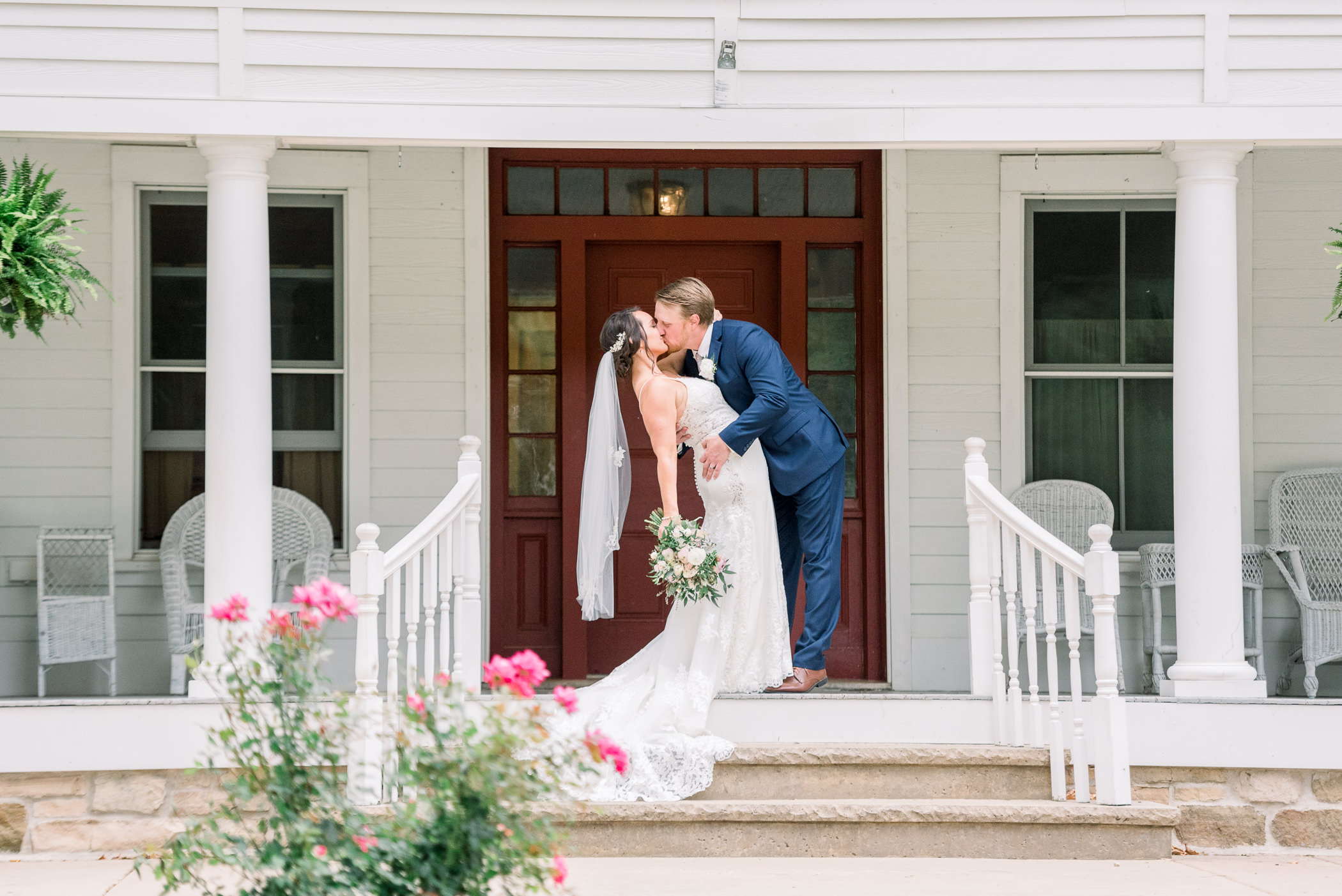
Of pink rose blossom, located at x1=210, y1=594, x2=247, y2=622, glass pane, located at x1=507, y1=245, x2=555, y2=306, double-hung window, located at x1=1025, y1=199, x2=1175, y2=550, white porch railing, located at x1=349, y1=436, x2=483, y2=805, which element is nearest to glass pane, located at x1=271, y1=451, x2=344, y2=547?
glass pane, located at x1=507, y1=245, x2=555, y2=306

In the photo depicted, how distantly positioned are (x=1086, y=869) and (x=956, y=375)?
117 inches

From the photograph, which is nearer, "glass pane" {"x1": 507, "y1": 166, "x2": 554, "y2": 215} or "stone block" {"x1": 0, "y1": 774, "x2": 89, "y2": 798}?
"stone block" {"x1": 0, "y1": 774, "x2": 89, "y2": 798}

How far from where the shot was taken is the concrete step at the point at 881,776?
16.3 ft

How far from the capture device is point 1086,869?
4.46 m

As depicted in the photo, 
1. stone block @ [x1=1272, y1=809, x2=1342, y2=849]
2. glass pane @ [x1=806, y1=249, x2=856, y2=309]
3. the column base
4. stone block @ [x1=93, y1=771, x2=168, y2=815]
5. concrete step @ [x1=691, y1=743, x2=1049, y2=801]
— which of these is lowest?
stone block @ [x1=1272, y1=809, x2=1342, y2=849]

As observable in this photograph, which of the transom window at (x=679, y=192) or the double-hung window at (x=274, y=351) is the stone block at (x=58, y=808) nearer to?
the double-hung window at (x=274, y=351)

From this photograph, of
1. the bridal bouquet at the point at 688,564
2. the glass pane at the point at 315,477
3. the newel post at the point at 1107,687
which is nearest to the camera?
the newel post at the point at 1107,687

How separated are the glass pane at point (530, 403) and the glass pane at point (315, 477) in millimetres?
875

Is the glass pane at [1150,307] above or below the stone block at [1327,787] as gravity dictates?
above

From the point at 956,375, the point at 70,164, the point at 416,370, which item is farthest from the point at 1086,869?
the point at 70,164

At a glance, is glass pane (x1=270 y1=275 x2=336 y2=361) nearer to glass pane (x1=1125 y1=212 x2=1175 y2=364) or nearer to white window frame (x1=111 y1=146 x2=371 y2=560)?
white window frame (x1=111 y1=146 x2=371 y2=560)

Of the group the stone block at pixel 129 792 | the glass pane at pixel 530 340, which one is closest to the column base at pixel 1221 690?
the glass pane at pixel 530 340

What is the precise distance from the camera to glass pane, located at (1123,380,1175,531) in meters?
6.98

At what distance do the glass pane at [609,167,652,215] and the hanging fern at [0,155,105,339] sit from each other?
262 centimetres
